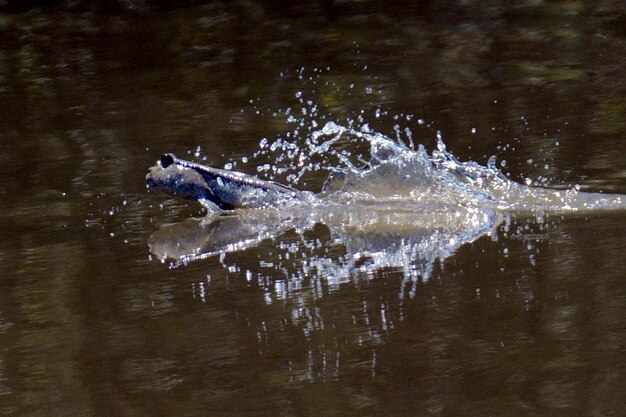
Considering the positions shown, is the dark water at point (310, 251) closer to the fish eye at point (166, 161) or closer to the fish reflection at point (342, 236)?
the fish reflection at point (342, 236)

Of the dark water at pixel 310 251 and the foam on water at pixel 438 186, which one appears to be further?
the foam on water at pixel 438 186

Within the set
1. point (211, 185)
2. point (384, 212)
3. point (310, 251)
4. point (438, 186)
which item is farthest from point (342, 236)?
point (211, 185)

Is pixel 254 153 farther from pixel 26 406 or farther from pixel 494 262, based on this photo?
pixel 26 406

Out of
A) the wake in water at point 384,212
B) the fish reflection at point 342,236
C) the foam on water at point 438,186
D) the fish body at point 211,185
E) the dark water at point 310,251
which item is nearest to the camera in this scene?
the dark water at point 310,251

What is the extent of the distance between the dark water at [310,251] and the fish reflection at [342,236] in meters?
0.04

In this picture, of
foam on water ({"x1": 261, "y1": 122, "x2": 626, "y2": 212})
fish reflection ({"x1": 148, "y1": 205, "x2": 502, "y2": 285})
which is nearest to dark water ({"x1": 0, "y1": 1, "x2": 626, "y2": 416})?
fish reflection ({"x1": 148, "y1": 205, "x2": 502, "y2": 285})

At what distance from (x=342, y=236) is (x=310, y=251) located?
255 millimetres

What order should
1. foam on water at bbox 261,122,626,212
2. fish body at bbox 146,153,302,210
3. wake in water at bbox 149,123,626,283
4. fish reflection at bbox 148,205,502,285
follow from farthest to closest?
fish body at bbox 146,153,302,210
foam on water at bbox 261,122,626,212
wake in water at bbox 149,123,626,283
fish reflection at bbox 148,205,502,285

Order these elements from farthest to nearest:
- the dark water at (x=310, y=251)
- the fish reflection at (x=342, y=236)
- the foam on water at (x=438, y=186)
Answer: the foam on water at (x=438, y=186) < the fish reflection at (x=342, y=236) < the dark water at (x=310, y=251)

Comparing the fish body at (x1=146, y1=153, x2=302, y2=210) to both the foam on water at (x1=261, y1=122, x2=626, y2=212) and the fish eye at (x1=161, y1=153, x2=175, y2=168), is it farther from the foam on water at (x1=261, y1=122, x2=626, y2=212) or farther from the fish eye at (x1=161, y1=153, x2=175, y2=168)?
the foam on water at (x1=261, y1=122, x2=626, y2=212)

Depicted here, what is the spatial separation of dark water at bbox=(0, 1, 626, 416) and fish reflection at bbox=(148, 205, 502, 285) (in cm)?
4

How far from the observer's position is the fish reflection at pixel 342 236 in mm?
4578

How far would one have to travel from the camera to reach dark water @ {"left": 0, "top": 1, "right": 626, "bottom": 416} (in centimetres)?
335

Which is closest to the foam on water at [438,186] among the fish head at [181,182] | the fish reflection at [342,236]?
the fish reflection at [342,236]
